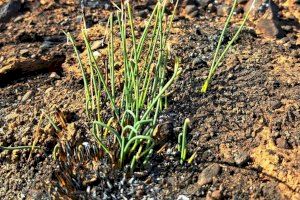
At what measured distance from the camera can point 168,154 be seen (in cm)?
194

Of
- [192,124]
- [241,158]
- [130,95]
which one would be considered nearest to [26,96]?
[130,95]

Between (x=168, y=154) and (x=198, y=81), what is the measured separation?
1.36ft

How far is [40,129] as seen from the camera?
6.77 feet

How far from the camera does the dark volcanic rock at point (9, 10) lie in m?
2.74

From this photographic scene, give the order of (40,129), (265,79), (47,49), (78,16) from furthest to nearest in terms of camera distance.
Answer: (78,16)
(47,49)
(265,79)
(40,129)

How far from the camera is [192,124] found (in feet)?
6.69

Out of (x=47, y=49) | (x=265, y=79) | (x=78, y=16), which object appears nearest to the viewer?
(x=265, y=79)

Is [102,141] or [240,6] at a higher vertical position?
[240,6]

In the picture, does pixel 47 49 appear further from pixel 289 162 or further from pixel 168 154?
pixel 289 162

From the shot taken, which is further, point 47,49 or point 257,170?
point 47,49

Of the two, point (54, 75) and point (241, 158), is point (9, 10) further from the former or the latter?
point (241, 158)

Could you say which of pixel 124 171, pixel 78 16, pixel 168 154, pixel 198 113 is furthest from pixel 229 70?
pixel 78 16

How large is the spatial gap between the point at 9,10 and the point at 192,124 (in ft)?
4.10

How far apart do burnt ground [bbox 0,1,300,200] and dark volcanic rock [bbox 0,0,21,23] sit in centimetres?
19
